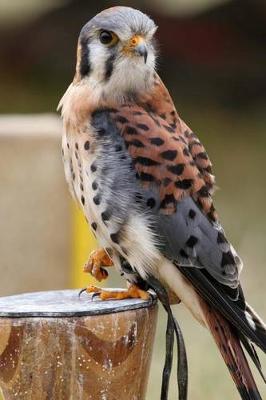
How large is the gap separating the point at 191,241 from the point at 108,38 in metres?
0.68

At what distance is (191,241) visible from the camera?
12.0ft

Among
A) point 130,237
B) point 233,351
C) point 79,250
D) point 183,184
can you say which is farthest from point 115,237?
point 79,250

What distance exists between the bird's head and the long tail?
0.72 metres

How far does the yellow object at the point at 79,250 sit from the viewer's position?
6.12 meters

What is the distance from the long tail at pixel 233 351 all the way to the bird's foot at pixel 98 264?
0.32 metres

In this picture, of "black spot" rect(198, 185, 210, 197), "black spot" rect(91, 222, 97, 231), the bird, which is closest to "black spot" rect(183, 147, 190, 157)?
the bird

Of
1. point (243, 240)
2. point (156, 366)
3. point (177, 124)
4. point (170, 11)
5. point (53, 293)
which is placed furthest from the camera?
point (170, 11)

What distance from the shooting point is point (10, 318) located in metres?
3.15

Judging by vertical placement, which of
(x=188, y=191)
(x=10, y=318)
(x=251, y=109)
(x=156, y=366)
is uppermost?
(x=251, y=109)

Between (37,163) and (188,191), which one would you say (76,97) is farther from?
(37,163)

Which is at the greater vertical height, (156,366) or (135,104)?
(135,104)

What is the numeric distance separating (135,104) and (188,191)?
1.12 ft

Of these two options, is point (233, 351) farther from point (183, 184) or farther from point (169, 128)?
point (169, 128)

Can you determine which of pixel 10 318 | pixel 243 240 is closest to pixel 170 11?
pixel 243 240
